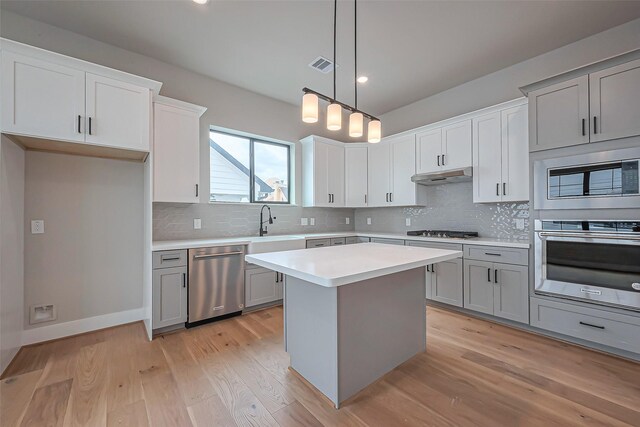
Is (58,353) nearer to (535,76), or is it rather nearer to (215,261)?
(215,261)

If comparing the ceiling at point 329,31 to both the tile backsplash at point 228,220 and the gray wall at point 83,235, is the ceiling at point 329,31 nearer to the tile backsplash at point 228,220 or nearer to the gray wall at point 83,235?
the gray wall at point 83,235

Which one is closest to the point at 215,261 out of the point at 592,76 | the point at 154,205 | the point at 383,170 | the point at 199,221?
the point at 199,221

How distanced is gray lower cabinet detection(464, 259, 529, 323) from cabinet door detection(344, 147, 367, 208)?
2.02 meters

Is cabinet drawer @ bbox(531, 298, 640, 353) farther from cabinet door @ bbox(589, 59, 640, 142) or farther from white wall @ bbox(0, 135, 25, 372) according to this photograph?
white wall @ bbox(0, 135, 25, 372)

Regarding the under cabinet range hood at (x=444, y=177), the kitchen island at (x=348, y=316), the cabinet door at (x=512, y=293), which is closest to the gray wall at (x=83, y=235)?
the kitchen island at (x=348, y=316)

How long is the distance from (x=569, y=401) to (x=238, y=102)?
4443mm

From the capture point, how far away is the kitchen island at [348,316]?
1655 mm

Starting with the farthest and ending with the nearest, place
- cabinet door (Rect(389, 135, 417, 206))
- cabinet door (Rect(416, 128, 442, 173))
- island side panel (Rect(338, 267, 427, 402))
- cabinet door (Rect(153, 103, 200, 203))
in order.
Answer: cabinet door (Rect(389, 135, 417, 206)) → cabinet door (Rect(416, 128, 442, 173)) → cabinet door (Rect(153, 103, 200, 203)) → island side panel (Rect(338, 267, 427, 402))

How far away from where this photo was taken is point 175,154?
2.98 metres

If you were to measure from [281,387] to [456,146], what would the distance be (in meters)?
3.36

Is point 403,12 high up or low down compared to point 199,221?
up

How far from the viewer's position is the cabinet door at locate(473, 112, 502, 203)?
124 inches

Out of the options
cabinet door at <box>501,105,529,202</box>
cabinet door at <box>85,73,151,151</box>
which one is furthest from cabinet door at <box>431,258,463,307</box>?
cabinet door at <box>85,73,151,151</box>

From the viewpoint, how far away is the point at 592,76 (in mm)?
2371
